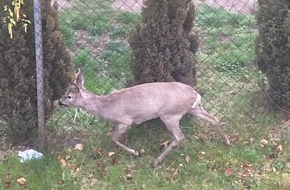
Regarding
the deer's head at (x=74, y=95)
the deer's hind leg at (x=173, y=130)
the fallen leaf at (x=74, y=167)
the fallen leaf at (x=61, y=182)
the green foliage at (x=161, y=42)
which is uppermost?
the green foliage at (x=161, y=42)

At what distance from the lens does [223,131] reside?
697 cm

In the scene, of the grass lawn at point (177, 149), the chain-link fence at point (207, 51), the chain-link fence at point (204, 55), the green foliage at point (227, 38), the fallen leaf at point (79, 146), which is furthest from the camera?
the green foliage at point (227, 38)

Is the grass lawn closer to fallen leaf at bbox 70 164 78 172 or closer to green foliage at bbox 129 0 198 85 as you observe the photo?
fallen leaf at bbox 70 164 78 172

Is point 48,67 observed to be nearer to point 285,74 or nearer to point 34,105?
point 34,105

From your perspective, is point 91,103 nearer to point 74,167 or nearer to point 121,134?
point 121,134

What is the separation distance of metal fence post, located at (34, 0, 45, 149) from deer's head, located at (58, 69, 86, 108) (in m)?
0.26

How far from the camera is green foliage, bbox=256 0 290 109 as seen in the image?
281 inches

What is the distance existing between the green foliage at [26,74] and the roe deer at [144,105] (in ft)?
0.56

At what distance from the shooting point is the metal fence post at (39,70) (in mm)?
6316

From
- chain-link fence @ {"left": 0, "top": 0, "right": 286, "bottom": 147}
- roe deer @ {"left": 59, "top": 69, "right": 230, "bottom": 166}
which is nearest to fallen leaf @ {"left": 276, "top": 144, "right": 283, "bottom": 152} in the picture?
chain-link fence @ {"left": 0, "top": 0, "right": 286, "bottom": 147}

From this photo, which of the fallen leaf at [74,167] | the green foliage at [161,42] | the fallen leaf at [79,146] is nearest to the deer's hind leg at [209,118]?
the green foliage at [161,42]

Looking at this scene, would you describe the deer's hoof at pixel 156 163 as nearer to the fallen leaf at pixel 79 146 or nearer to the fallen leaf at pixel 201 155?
the fallen leaf at pixel 201 155

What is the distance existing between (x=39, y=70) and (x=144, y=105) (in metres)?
0.97

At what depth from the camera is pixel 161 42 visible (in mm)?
6879
